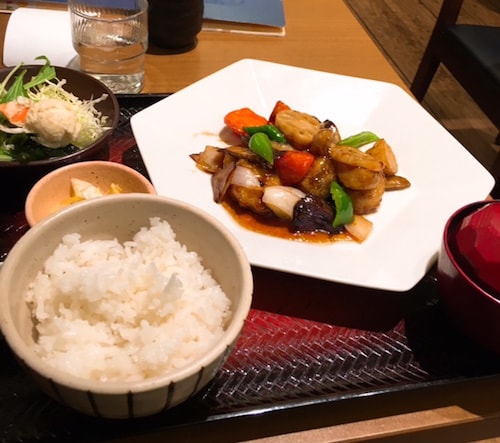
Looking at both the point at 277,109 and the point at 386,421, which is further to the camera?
the point at 277,109

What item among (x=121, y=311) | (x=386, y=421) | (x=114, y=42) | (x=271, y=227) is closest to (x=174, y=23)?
(x=114, y=42)

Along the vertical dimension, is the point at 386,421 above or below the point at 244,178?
below

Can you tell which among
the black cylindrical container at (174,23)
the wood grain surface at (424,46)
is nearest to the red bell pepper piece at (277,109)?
the black cylindrical container at (174,23)

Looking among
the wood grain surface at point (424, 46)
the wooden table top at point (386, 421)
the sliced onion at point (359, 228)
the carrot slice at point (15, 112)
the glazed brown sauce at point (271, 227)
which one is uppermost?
the carrot slice at point (15, 112)

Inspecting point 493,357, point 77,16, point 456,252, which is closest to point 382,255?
point 456,252

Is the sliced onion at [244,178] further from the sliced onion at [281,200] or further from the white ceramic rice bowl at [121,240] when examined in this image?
the white ceramic rice bowl at [121,240]

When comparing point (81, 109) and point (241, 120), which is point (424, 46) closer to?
point (241, 120)

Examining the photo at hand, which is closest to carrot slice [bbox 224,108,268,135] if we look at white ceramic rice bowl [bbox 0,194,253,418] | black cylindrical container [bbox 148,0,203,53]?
black cylindrical container [bbox 148,0,203,53]
